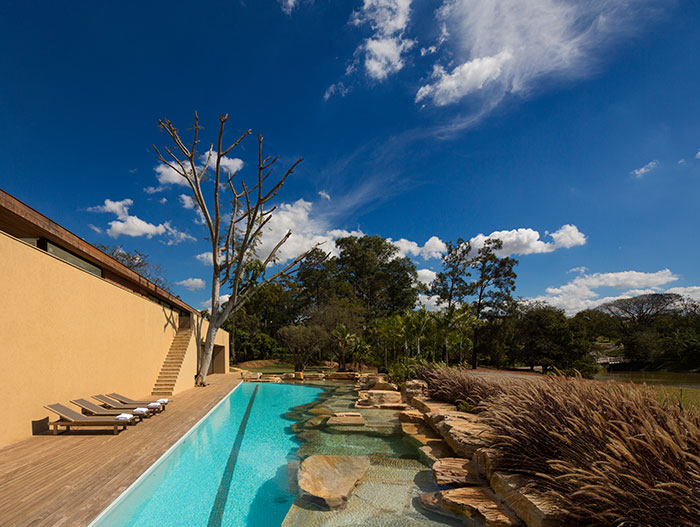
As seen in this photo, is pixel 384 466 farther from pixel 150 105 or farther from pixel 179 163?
pixel 150 105

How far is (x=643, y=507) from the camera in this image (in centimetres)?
236

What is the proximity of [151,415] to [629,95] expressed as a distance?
47.4 feet

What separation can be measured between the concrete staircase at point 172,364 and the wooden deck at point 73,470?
518 centimetres

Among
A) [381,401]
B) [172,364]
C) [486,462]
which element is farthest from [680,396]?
[172,364]

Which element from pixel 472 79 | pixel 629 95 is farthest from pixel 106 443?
pixel 629 95

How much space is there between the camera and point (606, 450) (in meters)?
2.99

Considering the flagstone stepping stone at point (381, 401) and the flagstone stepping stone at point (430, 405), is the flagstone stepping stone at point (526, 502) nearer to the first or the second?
the flagstone stepping stone at point (430, 405)

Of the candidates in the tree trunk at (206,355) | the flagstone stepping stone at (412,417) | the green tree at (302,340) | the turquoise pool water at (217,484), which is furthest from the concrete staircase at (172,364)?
the green tree at (302,340)

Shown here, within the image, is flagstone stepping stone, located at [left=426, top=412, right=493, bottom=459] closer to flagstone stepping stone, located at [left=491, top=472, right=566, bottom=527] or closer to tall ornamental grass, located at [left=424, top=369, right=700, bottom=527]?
tall ornamental grass, located at [left=424, top=369, right=700, bottom=527]

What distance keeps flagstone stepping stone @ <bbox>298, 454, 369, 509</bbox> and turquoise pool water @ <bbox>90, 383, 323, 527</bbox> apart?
1.07ft

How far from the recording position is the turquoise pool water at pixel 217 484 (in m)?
3.77

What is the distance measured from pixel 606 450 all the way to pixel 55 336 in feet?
29.0

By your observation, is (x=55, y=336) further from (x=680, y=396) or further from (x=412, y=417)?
(x=680, y=396)

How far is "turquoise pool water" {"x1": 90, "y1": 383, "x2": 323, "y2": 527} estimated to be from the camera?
12.4 ft
